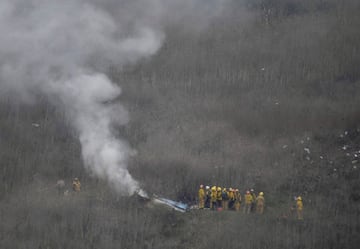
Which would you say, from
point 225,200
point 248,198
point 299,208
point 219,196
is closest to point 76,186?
point 219,196

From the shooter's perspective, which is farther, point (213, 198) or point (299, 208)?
point (213, 198)

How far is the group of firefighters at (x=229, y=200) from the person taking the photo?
915 inches

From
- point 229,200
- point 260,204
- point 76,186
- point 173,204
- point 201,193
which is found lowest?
point 173,204

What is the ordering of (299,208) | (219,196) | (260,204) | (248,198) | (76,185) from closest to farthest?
(299,208) → (248,198) → (260,204) → (219,196) → (76,185)

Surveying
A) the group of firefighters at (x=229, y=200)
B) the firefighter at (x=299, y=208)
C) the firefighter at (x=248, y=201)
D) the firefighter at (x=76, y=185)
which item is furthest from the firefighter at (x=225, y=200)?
the firefighter at (x=76, y=185)

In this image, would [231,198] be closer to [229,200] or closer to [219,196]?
[229,200]

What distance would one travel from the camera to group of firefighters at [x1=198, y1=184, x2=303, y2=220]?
76.3 ft

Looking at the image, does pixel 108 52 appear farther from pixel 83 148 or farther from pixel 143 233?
pixel 143 233

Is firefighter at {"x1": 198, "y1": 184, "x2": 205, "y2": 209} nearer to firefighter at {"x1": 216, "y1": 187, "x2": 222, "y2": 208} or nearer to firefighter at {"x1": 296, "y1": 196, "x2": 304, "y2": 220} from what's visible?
firefighter at {"x1": 216, "y1": 187, "x2": 222, "y2": 208}

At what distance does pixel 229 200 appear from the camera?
2355cm

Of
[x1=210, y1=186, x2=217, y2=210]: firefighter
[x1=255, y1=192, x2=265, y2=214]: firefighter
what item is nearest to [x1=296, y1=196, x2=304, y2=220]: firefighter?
[x1=255, y1=192, x2=265, y2=214]: firefighter

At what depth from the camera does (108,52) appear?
113 feet

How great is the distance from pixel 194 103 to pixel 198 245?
13654 mm

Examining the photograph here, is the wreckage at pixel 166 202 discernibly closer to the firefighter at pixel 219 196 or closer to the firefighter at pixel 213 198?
the firefighter at pixel 213 198
